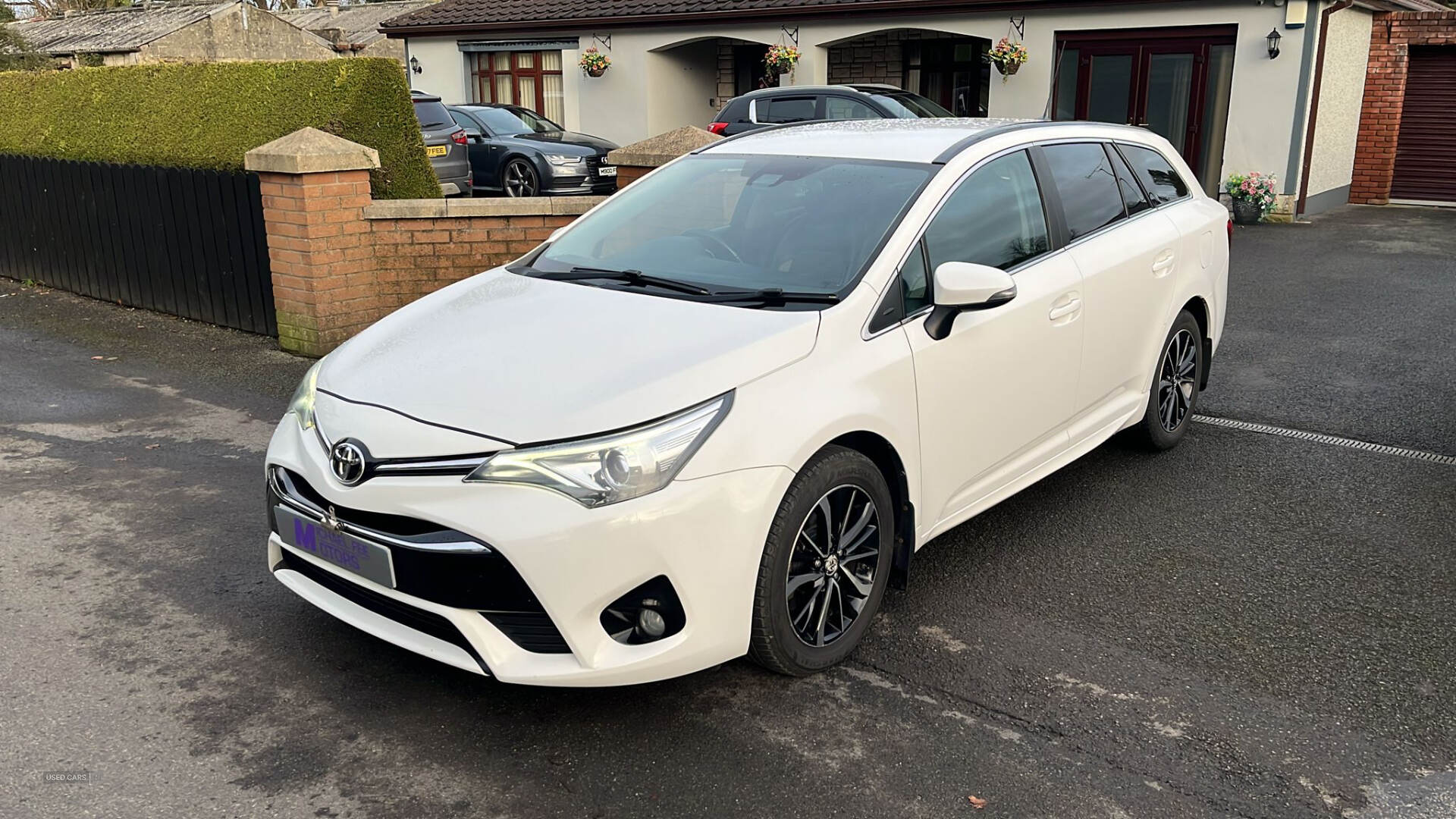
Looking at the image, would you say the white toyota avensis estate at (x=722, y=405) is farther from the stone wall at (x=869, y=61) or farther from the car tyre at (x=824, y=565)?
the stone wall at (x=869, y=61)

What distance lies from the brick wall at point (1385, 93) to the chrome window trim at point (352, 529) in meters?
18.7

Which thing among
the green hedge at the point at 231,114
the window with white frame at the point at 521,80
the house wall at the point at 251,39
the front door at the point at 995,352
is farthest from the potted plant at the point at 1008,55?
the house wall at the point at 251,39

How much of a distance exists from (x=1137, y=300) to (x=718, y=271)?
2.07m

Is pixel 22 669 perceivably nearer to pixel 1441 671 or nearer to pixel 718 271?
pixel 718 271

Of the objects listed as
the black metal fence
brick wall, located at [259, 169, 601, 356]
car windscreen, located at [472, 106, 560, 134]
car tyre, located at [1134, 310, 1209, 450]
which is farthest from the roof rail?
car windscreen, located at [472, 106, 560, 134]

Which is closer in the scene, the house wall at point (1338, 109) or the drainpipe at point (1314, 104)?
the drainpipe at point (1314, 104)

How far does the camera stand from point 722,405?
129 inches

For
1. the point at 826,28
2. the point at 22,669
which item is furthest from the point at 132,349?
the point at 826,28

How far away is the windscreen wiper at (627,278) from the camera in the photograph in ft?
13.1

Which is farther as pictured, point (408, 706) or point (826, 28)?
point (826, 28)

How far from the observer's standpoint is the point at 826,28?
1936cm

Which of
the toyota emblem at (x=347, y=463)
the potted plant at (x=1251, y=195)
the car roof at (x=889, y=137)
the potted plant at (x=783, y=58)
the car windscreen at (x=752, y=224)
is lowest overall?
the potted plant at (x=1251, y=195)

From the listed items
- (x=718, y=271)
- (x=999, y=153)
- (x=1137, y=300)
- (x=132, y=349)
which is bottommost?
(x=132, y=349)

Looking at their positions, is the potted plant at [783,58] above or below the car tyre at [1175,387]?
above
